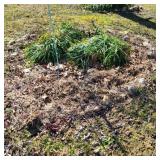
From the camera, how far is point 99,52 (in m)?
6.23

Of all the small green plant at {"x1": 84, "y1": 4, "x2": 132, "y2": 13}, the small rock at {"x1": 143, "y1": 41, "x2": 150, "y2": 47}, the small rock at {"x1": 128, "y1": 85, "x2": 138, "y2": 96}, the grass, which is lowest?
the small rock at {"x1": 128, "y1": 85, "x2": 138, "y2": 96}

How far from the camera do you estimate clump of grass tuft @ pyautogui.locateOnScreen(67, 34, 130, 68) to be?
616cm

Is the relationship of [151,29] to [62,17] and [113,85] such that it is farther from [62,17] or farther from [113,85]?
[113,85]

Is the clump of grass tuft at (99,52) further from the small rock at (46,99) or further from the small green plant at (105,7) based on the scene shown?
the small green plant at (105,7)

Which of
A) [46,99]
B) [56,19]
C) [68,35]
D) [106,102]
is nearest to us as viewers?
[106,102]

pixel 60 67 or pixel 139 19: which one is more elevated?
pixel 139 19

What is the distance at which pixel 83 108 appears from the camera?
208 inches

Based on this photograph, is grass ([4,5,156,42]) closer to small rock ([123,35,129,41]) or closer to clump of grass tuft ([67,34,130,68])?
small rock ([123,35,129,41])

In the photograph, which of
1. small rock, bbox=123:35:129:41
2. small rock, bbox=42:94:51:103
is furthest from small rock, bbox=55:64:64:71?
small rock, bbox=123:35:129:41

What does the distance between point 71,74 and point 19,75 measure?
0.73m

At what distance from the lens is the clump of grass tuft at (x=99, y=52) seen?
6156 millimetres

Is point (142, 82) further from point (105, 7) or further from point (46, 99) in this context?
point (105, 7)

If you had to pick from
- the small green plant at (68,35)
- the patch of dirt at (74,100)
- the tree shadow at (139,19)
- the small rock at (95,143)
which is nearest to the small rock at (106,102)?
the patch of dirt at (74,100)

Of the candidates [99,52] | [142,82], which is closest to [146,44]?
[99,52]
